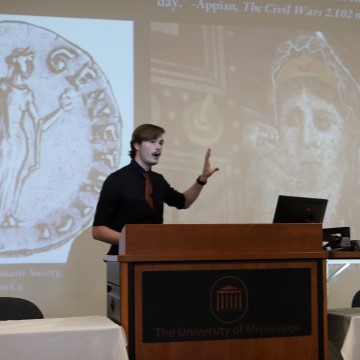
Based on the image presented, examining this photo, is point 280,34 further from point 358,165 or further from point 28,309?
point 28,309

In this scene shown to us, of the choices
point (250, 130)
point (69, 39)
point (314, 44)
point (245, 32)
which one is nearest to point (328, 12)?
point (314, 44)

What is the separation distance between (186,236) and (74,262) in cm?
200

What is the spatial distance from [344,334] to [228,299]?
0.48 metres

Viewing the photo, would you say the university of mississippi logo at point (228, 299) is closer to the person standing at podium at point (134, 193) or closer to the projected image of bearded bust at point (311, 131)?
the person standing at podium at point (134, 193)

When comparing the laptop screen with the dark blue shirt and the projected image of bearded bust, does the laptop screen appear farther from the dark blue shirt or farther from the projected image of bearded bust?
the projected image of bearded bust

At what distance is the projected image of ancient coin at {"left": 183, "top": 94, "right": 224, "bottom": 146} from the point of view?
14.4 feet

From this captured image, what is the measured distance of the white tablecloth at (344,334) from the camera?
2.35 m

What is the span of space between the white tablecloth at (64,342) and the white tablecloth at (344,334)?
781 millimetres

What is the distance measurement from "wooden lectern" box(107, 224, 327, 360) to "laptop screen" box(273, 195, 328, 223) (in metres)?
0.50

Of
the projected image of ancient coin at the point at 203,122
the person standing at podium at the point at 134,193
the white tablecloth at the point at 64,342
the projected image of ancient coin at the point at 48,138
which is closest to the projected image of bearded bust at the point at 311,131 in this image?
the projected image of ancient coin at the point at 203,122

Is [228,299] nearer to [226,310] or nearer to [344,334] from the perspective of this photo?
[226,310]

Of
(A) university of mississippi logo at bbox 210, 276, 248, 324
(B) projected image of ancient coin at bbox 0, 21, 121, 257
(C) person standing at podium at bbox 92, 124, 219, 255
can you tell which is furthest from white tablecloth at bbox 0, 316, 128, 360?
(B) projected image of ancient coin at bbox 0, 21, 121, 257

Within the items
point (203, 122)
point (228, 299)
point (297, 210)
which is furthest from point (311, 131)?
point (228, 299)

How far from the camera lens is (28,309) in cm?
291
